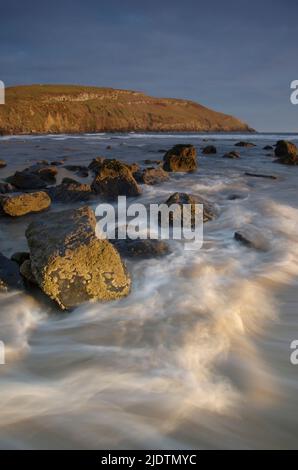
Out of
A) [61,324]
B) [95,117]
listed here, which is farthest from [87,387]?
[95,117]

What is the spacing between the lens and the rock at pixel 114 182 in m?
8.85

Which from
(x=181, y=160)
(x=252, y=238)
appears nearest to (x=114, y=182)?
(x=252, y=238)

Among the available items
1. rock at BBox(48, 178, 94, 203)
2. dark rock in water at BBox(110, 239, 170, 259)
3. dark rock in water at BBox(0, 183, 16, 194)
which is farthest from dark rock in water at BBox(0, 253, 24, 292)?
dark rock in water at BBox(0, 183, 16, 194)

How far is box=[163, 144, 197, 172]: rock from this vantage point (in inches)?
567

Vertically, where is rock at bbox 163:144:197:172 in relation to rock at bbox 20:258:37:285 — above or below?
above

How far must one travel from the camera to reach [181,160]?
14477 millimetres

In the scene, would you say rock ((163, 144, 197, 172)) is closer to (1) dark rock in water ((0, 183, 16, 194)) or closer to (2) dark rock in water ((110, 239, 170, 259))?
(1) dark rock in water ((0, 183, 16, 194))

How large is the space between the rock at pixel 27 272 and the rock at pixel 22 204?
3177 mm

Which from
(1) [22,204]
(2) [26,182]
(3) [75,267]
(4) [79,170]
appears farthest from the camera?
(4) [79,170]

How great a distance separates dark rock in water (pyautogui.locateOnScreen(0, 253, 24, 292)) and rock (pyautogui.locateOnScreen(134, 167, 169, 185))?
7.48m

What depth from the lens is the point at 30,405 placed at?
92.5 inches

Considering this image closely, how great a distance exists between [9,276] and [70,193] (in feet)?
15.5

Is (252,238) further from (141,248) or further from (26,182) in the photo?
(26,182)
